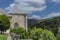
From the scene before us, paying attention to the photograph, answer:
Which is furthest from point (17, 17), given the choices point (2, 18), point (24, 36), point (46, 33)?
point (46, 33)

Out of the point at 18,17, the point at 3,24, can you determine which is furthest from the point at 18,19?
the point at 3,24

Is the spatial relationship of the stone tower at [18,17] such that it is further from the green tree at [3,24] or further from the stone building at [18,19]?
the green tree at [3,24]

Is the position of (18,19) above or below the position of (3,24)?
above

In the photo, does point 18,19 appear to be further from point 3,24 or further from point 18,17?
point 3,24

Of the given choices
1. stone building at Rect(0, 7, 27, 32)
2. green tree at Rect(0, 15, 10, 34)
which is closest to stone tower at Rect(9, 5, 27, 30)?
stone building at Rect(0, 7, 27, 32)

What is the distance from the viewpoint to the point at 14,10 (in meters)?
65.6

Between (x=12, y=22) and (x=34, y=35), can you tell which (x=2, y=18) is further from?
(x=12, y=22)

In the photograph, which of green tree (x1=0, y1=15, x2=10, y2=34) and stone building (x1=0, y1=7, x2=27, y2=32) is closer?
green tree (x1=0, y1=15, x2=10, y2=34)

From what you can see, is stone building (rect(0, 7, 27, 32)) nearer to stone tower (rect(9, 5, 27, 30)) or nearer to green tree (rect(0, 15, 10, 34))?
stone tower (rect(9, 5, 27, 30))

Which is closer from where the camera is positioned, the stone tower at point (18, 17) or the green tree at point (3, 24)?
the green tree at point (3, 24)

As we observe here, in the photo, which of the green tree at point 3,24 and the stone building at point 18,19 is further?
the stone building at point 18,19

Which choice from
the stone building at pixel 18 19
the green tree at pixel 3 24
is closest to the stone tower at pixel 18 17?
the stone building at pixel 18 19

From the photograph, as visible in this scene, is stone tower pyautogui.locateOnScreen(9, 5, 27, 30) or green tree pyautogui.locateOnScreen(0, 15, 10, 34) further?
stone tower pyautogui.locateOnScreen(9, 5, 27, 30)

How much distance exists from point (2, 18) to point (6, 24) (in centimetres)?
188
